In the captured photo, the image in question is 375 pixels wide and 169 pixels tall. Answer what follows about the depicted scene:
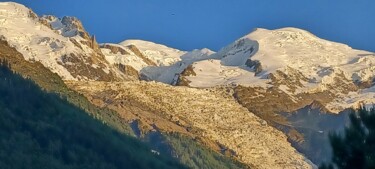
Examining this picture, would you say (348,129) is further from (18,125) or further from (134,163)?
(134,163)

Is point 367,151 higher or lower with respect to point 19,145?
higher

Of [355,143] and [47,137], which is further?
[47,137]

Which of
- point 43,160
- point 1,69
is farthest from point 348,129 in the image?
point 1,69

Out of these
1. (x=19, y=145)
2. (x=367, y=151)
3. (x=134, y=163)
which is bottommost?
(x=134, y=163)

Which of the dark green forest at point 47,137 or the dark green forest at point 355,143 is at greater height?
the dark green forest at point 355,143

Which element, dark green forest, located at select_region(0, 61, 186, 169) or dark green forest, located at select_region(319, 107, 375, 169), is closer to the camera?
dark green forest, located at select_region(319, 107, 375, 169)

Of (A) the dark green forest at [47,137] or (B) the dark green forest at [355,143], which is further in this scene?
(A) the dark green forest at [47,137]

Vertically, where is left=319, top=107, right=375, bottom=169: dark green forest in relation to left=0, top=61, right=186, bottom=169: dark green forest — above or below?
above

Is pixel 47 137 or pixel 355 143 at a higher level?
pixel 355 143
